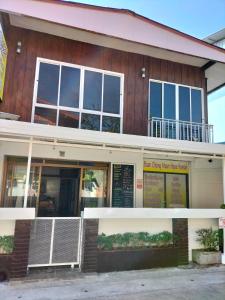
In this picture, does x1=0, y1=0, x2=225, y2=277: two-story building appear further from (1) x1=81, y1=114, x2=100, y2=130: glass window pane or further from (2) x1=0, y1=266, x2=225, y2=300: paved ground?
(2) x1=0, y1=266, x2=225, y2=300: paved ground

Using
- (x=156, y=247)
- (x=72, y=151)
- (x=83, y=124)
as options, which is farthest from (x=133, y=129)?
(x=156, y=247)

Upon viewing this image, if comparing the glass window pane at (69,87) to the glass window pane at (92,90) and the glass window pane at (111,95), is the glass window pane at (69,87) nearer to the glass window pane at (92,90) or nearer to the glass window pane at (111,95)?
the glass window pane at (92,90)

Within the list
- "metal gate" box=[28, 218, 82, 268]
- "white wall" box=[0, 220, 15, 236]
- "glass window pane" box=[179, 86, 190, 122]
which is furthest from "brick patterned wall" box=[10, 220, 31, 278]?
"glass window pane" box=[179, 86, 190, 122]

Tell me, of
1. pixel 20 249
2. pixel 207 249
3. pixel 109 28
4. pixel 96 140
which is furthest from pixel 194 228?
pixel 109 28

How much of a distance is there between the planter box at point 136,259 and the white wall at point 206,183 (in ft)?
9.59

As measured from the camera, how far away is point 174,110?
9.32 m

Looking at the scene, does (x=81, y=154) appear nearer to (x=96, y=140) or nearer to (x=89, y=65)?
(x=96, y=140)

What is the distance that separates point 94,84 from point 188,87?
3.61 m

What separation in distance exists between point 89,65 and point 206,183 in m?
5.73

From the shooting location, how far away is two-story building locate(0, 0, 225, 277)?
6148 mm

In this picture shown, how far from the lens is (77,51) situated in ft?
27.5

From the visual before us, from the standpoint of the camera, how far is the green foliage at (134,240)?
629 centimetres

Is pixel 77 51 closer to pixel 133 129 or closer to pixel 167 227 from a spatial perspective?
pixel 133 129

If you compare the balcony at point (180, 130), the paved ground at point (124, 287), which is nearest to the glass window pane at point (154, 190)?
the balcony at point (180, 130)
